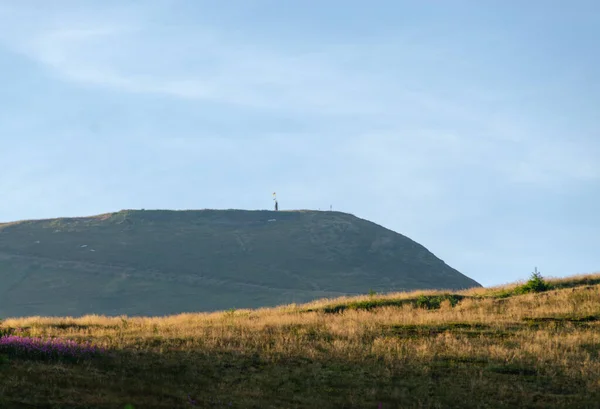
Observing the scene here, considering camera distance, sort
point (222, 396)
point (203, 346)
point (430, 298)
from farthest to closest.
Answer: point (430, 298)
point (203, 346)
point (222, 396)

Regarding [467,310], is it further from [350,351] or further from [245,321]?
[350,351]

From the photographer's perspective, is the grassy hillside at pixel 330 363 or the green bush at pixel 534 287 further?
the green bush at pixel 534 287

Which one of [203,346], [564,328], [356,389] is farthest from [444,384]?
[564,328]

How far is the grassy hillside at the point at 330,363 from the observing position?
1775 centimetres

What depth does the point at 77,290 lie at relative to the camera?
18950 cm

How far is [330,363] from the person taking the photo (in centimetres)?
2325

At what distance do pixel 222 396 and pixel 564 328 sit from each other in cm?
1779

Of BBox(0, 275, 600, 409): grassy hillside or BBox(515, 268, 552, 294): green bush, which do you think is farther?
BBox(515, 268, 552, 294): green bush

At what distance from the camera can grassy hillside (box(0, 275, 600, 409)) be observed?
58.2ft

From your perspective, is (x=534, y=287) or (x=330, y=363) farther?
(x=534, y=287)

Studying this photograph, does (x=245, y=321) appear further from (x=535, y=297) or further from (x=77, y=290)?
(x=77, y=290)

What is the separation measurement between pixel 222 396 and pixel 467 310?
21962 mm

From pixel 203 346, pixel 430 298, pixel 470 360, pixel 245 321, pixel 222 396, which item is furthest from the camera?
pixel 430 298

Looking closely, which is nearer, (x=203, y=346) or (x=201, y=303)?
(x=203, y=346)
